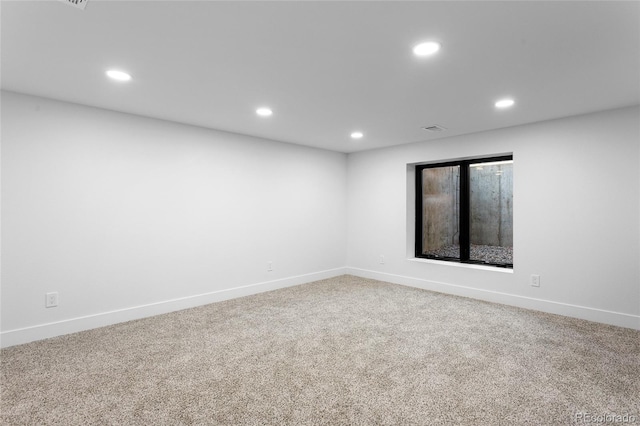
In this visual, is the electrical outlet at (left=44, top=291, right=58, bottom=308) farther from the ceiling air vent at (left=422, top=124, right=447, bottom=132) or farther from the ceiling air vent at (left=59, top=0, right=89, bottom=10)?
the ceiling air vent at (left=422, top=124, right=447, bottom=132)

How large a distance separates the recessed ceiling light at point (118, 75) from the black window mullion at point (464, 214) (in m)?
4.20

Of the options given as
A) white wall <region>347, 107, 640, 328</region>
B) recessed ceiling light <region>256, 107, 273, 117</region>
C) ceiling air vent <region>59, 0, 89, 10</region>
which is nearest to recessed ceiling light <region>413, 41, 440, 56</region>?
recessed ceiling light <region>256, 107, 273, 117</region>

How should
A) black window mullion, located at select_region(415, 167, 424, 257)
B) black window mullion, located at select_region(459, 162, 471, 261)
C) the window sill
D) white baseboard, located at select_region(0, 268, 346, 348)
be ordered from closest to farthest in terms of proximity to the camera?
white baseboard, located at select_region(0, 268, 346, 348) < the window sill < black window mullion, located at select_region(459, 162, 471, 261) < black window mullion, located at select_region(415, 167, 424, 257)

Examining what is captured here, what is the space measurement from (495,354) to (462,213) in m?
2.48

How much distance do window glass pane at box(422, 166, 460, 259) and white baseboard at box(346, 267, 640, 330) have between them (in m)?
0.57

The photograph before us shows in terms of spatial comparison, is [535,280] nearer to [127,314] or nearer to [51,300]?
[127,314]

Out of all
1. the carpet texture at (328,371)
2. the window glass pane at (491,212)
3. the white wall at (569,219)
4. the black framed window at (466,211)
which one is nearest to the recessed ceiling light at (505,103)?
the white wall at (569,219)

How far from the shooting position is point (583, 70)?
94.3 inches

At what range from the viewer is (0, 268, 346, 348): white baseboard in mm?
2906

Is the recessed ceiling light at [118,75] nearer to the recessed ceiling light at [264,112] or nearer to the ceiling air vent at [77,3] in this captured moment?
the ceiling air vent at [77,3]

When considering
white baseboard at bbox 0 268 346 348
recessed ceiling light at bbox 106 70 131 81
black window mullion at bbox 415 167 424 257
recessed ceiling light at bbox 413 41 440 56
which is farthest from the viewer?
black window mullion at bbox 415 167 424 257

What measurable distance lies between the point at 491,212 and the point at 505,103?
191cm

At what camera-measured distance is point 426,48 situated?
6.82 feet

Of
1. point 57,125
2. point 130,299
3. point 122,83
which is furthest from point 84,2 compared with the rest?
point 130,299
